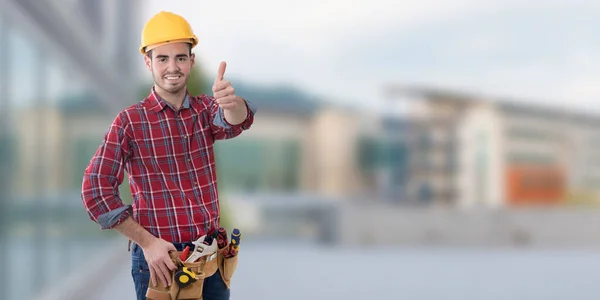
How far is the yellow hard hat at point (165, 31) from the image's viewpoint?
47.9 inches

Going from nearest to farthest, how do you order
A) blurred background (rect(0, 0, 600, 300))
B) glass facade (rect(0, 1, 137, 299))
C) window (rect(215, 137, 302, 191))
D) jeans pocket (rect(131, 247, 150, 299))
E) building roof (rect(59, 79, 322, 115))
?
1. jeans pocket (rect(131, 247, 150, 299))
2. glass facade (rect(0, 1, 137, 299))
3. blurred background (rect(0, 0, 600, 300))
4. building roof (rect(59, 79, 322, 115))
5. window (rect(215, 137, 302, 191))

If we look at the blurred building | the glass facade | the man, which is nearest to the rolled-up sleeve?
the man

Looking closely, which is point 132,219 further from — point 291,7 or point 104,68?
point 291,7

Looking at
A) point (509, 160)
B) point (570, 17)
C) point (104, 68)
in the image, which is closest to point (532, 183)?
point (509, 160)

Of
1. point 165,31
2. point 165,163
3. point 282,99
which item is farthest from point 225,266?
point 282,99

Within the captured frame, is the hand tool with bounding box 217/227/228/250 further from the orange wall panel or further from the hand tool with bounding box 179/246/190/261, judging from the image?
the orange wall panel

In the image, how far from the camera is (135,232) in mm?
1233

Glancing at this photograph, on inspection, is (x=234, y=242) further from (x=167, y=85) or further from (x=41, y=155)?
(x=41, y=155)

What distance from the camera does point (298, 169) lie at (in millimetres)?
13039

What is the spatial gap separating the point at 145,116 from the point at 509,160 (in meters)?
10.0

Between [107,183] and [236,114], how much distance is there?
0.26m

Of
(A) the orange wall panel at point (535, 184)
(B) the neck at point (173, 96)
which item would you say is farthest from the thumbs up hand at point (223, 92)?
(A) the orange wall panel at point (535, 184)

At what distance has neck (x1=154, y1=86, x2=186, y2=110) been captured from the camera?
127 cm

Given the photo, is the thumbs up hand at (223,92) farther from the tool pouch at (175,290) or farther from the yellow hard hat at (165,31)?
the tool pouch at (175,290)
